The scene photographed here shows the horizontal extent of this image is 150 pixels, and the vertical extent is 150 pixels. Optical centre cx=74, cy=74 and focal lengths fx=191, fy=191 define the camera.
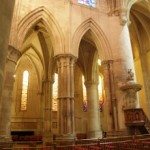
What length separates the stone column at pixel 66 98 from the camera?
10836 millimetres

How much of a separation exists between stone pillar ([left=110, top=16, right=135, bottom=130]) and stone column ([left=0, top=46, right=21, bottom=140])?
6.75 meters

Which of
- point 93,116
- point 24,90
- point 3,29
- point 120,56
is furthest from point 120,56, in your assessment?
point 3,29

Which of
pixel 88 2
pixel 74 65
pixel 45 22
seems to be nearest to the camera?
pixel 45 22

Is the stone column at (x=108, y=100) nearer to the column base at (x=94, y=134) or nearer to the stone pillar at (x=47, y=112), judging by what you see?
the column base at (x=94, y=134)

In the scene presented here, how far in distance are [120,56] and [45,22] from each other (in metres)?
5.72

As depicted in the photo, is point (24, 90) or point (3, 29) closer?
point (3, 29)

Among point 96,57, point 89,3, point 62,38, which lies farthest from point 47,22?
point 96,57

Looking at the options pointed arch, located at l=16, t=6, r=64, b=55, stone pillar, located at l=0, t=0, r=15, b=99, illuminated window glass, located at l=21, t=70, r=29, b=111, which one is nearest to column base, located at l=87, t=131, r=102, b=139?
illuminated window glass, located at l=21, t=70, r=29, b=111

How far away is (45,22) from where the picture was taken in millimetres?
12812

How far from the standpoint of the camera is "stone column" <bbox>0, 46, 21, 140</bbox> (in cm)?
948

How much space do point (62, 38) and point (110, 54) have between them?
3.76 metres

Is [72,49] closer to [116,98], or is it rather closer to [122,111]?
[116,98]

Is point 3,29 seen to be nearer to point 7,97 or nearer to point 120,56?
point 7,97

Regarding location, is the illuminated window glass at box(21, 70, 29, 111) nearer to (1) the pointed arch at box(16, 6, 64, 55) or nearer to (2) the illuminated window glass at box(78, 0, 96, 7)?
(1) the pointed arch at box(16, 6, 64, 55)
